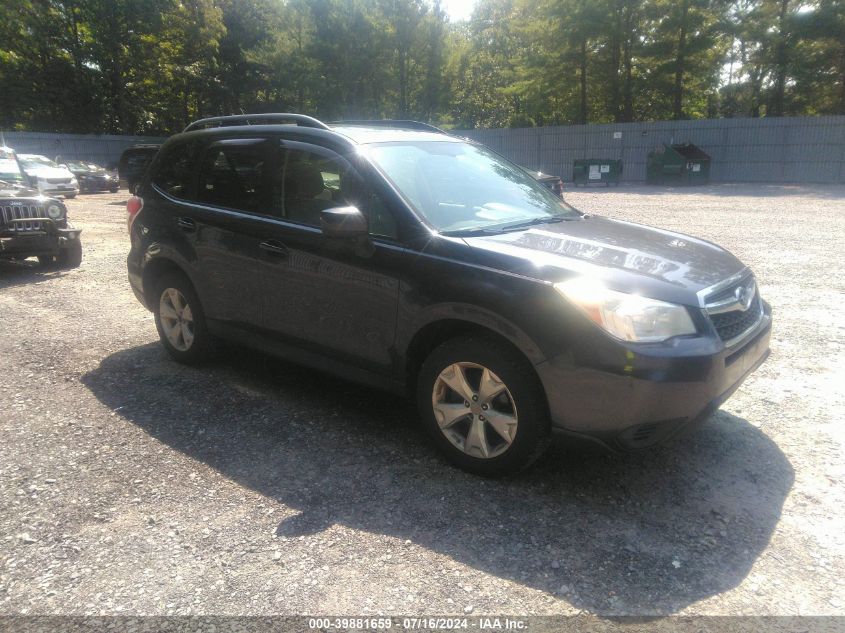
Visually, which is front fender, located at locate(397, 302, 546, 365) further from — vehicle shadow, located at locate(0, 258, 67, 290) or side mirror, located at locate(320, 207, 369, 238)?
vehicle shadow, located at locate(0, 258, 67, 290)

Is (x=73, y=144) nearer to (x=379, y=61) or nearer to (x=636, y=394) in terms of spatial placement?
(x=379, y=61)

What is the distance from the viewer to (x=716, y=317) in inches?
121

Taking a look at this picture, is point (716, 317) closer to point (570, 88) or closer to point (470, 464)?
point (470, 464)

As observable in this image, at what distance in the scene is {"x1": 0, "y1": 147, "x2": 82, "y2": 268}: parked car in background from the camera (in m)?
8.63

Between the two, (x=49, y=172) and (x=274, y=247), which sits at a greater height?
(x=49, y=172)

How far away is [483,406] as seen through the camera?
3.22m

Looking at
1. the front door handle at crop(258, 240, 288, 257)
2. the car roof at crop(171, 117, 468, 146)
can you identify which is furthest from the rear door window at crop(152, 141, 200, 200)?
the front door handle at crop(258, 240, 288, 257)

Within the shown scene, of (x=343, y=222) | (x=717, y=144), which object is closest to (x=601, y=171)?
(x=717, y=144)

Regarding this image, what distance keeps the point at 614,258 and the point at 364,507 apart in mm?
1739

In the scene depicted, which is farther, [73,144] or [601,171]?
[73,144]

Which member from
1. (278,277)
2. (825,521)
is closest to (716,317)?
(825,521)

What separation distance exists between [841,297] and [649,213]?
9318mm

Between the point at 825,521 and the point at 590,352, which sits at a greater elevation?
the point at 590,352

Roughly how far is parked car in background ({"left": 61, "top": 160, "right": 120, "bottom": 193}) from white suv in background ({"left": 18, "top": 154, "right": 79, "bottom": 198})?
2.80 meters
